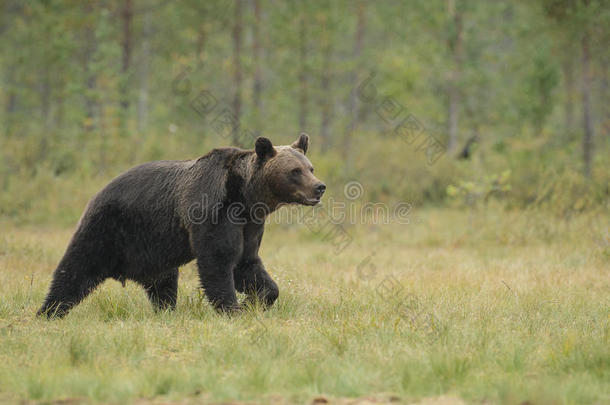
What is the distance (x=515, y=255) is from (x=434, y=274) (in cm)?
284

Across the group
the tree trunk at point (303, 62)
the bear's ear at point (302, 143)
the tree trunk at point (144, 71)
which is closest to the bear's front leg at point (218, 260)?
the bear's ear at point (302, 143)

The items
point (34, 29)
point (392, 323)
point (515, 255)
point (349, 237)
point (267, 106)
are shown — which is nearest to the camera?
point (392, 323)

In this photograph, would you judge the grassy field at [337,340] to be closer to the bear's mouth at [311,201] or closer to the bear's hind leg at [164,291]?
the bear's hind leg at [164,291]

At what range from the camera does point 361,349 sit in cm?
495

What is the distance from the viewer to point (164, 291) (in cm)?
672

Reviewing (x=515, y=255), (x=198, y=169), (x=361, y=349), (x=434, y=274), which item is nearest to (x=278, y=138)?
(x=515, y=255)

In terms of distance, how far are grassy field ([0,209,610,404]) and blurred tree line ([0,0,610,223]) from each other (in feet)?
20.8

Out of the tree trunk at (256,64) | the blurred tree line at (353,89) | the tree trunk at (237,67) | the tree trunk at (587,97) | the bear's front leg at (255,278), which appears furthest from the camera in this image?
the tree trunk at (256,64)

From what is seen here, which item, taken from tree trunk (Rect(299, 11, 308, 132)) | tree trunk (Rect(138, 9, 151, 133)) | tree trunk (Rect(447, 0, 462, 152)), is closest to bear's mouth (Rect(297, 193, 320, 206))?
tree trunk (Rect(299, 11, 308, 132))

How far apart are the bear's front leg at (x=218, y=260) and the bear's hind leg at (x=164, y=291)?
0.72 metres

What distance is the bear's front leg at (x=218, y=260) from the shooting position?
5.95 m

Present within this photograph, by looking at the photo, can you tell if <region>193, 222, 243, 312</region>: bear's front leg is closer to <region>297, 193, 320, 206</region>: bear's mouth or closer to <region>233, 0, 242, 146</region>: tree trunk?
<region>297, 193, 320, 206</region>: bear's mouth

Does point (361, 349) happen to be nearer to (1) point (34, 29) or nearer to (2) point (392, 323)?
(2) point (392, 323)

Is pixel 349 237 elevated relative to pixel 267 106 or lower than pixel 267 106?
lower
